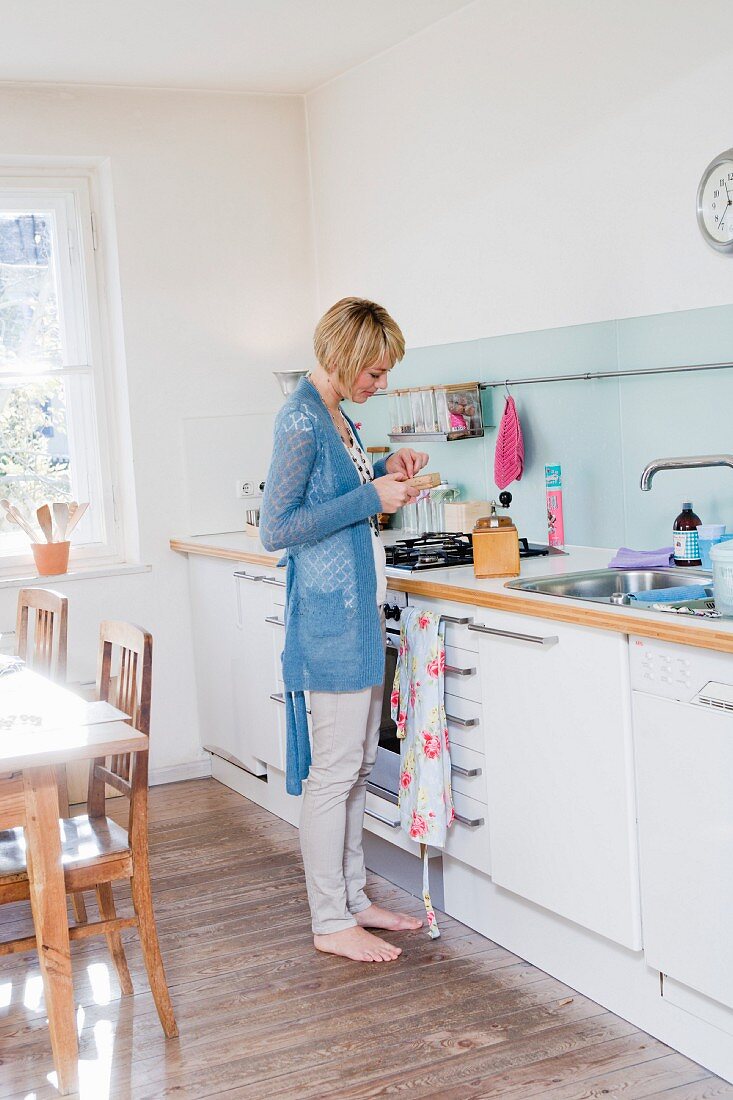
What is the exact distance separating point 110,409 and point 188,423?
31 cm

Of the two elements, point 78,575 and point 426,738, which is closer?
point 426,738

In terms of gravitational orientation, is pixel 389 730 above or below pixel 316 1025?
above

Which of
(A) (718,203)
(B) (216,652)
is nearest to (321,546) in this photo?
(A) (718,203)

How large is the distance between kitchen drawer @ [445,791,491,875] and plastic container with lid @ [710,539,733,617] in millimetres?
857

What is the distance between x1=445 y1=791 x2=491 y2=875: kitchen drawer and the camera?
2844 millimetres

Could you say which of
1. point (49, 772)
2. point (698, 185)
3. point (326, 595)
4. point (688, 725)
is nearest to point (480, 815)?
point (326, 595)

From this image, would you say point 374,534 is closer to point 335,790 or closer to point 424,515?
point 335,790

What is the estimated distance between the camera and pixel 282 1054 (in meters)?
2.48

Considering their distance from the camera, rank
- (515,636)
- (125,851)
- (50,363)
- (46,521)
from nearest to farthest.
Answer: (125,851), (515,636), (46,521), (50,363)

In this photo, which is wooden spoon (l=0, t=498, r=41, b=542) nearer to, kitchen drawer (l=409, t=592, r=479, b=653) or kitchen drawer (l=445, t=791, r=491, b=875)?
kitchen drawer (l=409, t=592, r=479, b=653)

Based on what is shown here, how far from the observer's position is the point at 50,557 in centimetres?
436

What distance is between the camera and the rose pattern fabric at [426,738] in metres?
2.88

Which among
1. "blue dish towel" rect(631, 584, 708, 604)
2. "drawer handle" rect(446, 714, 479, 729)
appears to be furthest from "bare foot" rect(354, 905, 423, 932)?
"blue dish towel" rect(631, 584, 708, 604)

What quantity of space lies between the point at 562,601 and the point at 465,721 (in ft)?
1.59
